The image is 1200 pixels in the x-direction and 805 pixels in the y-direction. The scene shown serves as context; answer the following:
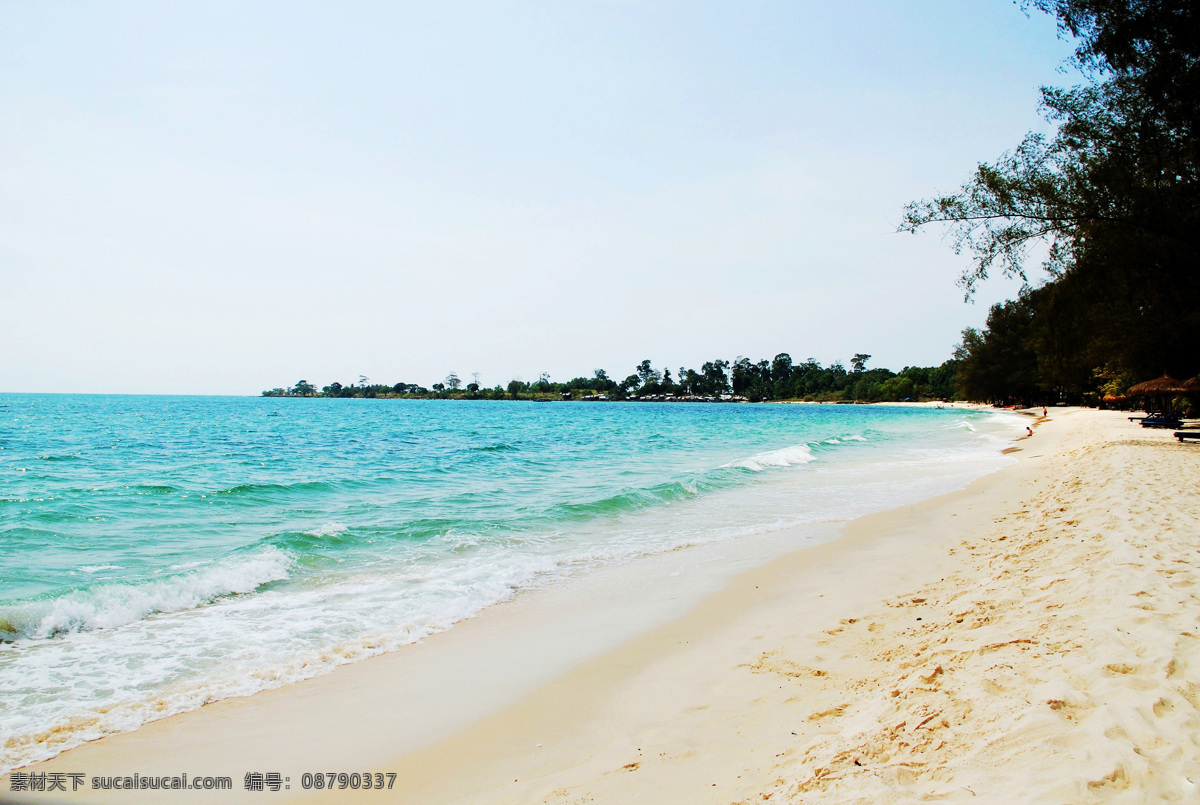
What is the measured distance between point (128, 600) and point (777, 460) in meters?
21.9

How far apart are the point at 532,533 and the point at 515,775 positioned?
8.30 meters

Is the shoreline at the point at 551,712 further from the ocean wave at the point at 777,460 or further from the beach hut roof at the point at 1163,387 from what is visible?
the beach hut roof at the point at 1163,387

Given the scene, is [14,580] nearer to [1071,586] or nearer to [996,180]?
[1071,586]

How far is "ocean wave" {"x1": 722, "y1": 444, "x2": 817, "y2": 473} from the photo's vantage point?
909 inches

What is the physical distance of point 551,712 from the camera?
4941mm

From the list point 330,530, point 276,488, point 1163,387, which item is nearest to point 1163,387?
point 1163,387

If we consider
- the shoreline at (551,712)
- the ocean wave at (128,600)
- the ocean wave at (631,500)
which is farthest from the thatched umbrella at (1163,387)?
the ocean wave at (128,600)

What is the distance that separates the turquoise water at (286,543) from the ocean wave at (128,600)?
0.08 ft

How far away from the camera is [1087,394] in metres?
64.2

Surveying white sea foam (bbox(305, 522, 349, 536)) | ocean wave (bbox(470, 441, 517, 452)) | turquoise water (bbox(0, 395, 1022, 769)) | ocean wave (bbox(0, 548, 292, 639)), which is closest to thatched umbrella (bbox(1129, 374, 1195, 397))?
turquoise water (bbox(0, 395, 1022, 769))

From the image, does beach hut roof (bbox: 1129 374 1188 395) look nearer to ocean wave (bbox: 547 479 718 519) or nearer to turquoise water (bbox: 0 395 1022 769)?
turquoise water (bbox: 0 395 1022 769)

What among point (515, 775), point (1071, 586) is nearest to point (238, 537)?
point (515, 775)

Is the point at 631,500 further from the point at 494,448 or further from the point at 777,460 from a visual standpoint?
the point at 494,448

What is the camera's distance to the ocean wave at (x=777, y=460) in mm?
23094
